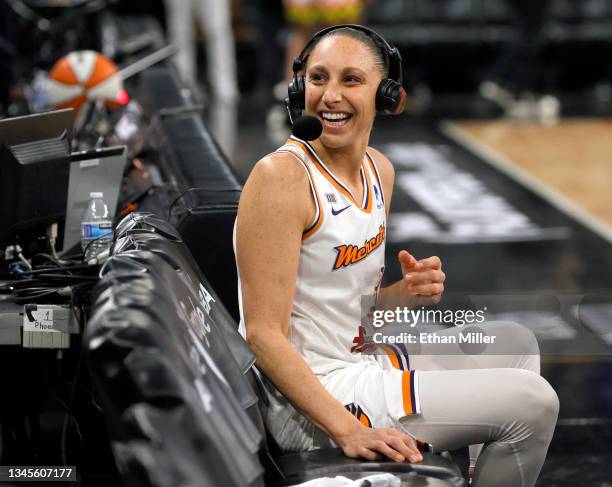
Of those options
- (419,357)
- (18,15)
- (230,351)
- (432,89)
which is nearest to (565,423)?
(419,357)

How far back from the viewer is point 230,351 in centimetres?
207

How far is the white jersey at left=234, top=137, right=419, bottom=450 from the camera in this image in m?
2.23

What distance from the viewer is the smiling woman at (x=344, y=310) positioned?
7.09 feet

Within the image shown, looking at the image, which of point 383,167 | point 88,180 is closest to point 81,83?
point 88,180

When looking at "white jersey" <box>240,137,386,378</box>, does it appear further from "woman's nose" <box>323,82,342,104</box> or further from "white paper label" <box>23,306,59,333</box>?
"white paper label" <box>23,306,59,333</box>

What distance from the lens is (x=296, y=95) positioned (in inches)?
95.1

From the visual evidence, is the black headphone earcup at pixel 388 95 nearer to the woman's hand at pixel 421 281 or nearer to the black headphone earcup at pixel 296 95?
the black headphone earcup at pixel 296 95

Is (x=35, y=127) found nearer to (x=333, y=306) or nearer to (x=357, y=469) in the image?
(x=333, y=306)

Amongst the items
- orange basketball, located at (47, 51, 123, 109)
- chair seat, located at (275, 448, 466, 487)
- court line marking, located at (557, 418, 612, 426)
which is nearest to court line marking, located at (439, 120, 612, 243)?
court line marking, located at (557, 418, 612, 426)

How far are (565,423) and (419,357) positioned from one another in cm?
121

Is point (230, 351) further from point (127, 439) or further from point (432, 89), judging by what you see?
point (432, 89)

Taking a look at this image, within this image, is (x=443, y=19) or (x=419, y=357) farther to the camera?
(x=443, y=19)

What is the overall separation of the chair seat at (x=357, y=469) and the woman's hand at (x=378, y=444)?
0.05 feet
